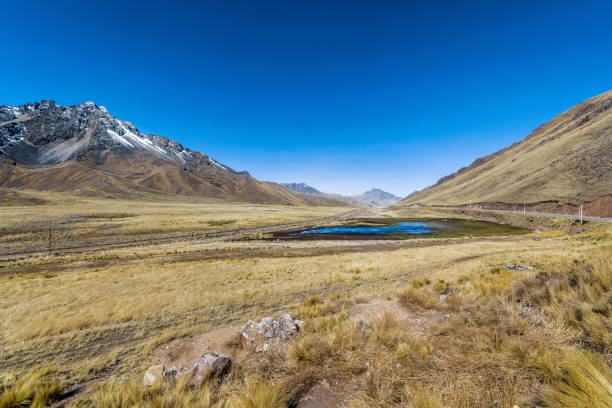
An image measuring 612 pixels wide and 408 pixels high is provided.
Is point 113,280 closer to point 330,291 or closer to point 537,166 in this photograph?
point 330,291

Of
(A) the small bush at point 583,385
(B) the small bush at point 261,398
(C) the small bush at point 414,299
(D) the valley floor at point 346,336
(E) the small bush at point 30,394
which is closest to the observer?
(A) the small bush at point 583,385

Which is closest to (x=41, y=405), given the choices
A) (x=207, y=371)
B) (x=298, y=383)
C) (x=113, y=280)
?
(x=207, y=371)

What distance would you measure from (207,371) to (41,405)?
322 centimetres

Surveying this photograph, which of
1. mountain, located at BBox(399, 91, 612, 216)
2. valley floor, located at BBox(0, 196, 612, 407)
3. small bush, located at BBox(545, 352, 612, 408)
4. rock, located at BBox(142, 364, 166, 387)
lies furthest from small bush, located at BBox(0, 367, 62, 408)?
mountain, located at BBox(399, 91, 612, 216)

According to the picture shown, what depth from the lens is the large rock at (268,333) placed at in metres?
6.64

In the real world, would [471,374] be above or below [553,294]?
A: below

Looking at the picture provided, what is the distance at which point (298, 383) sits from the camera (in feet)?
15.1

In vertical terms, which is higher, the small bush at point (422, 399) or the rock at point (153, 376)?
the small bush at point (422, 399)

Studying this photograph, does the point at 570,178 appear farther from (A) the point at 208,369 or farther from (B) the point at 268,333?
(A) the point at 208,369

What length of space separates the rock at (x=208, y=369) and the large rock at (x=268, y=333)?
1.24m

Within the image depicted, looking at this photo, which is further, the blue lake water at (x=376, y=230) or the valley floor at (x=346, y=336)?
the blue lake water at (x=376, y=230)

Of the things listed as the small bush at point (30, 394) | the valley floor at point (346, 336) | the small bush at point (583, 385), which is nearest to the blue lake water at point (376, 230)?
the valley floor at point (346, 336)

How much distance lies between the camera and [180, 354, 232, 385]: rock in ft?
16.5

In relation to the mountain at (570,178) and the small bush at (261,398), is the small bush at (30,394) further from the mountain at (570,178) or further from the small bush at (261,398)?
the mountain at (570,178)
